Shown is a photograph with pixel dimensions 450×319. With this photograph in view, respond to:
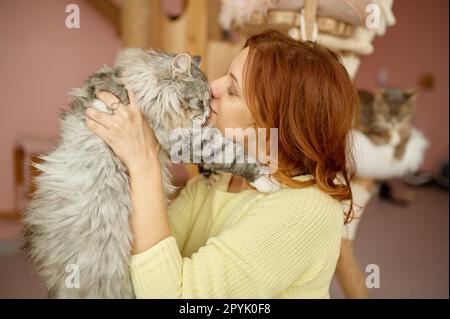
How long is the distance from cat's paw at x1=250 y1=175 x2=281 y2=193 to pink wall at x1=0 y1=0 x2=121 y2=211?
140cm

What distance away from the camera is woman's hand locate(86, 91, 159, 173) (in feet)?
3.08

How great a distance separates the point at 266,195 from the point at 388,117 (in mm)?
1529

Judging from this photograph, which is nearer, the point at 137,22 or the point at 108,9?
the point at 137,22

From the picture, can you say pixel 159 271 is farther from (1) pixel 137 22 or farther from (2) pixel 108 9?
(2) pixel 108 9

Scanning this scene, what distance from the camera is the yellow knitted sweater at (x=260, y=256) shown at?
34.7 inches

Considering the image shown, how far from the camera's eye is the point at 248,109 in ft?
3.42

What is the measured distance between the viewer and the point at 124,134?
3.09 feet

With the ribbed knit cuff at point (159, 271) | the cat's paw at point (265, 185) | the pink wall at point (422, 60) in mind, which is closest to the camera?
the ribbed knit cuff at point (159, 271)

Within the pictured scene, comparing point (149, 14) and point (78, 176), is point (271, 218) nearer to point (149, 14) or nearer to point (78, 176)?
point (78, 176)

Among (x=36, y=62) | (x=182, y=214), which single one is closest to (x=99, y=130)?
(x=182, y=214)

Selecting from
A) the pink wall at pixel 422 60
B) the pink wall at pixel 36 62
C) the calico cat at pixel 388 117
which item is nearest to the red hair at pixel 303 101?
the calico cat at pixel 388 117

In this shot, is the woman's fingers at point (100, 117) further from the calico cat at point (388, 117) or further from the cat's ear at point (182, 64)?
the calico cat at point (388, 117)

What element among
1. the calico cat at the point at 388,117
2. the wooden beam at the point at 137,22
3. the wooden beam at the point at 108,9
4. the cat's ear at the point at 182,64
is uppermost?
the wooden beam at the point at 108,9

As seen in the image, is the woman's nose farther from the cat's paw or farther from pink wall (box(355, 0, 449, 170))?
pink wall (box(355, 0, 449, 170))
